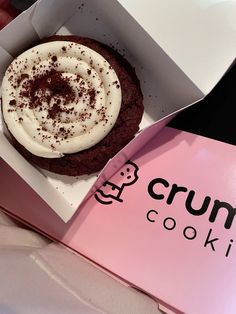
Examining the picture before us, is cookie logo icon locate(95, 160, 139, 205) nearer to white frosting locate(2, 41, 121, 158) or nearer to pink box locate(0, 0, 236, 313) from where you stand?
pink box locate(0, 0, 236, 313)

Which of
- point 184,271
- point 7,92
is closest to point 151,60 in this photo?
point 7,92

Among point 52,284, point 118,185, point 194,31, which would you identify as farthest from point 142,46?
point 52,284

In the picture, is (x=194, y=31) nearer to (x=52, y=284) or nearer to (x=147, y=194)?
(x=147, y=194)

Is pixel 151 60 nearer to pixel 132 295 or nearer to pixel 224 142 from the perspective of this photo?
pixel 224 142

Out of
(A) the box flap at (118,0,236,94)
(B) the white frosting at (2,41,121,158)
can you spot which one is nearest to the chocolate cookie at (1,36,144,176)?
(B) the white frosting at (2,41,121,158)

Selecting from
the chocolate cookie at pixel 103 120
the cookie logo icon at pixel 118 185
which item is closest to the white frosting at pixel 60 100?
the chocolate cookie at pixel 103 120
